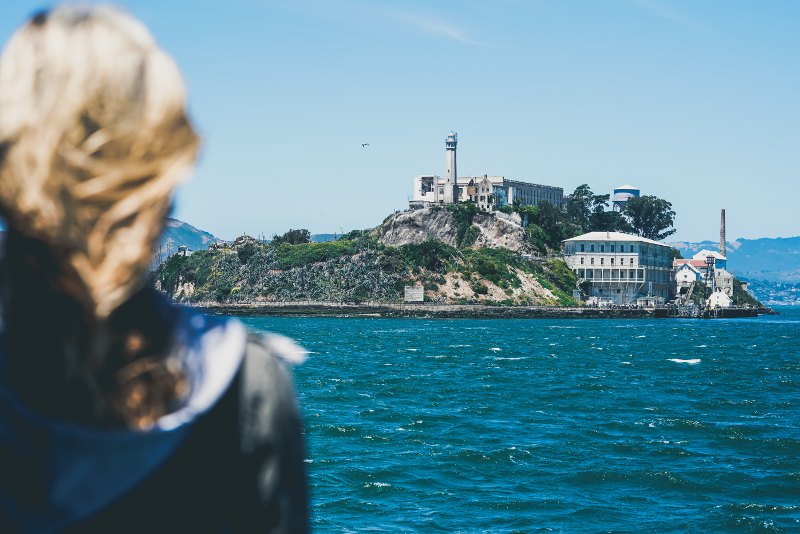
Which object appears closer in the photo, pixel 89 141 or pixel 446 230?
pixel 89 141

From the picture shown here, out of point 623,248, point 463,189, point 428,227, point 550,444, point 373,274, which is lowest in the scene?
point 550,444

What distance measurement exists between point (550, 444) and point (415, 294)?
2881 inches

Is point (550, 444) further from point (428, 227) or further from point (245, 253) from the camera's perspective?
point (245, 253)

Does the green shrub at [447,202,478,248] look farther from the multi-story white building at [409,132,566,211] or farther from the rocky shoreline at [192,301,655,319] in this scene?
the rocky shoreline at [192,301,655,319]

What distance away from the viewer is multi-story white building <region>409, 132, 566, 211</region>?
11312 centimetres

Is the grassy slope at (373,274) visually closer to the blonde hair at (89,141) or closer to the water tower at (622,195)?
the water tower at (622,195)

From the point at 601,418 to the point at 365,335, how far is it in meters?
36.3

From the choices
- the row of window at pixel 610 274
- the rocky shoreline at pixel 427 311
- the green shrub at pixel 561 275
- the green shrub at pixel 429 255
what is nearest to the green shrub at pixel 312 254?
the green shrub at pixel 429 255

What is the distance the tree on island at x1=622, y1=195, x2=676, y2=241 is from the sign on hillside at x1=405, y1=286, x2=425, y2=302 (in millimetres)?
47375

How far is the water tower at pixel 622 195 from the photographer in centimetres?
14462

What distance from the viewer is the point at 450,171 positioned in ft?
386

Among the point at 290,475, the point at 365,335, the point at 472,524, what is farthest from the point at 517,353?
the point at 290,475

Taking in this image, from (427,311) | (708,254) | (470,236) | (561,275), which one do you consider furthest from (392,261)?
(708,254)

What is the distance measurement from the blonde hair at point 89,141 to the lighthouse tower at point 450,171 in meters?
115
